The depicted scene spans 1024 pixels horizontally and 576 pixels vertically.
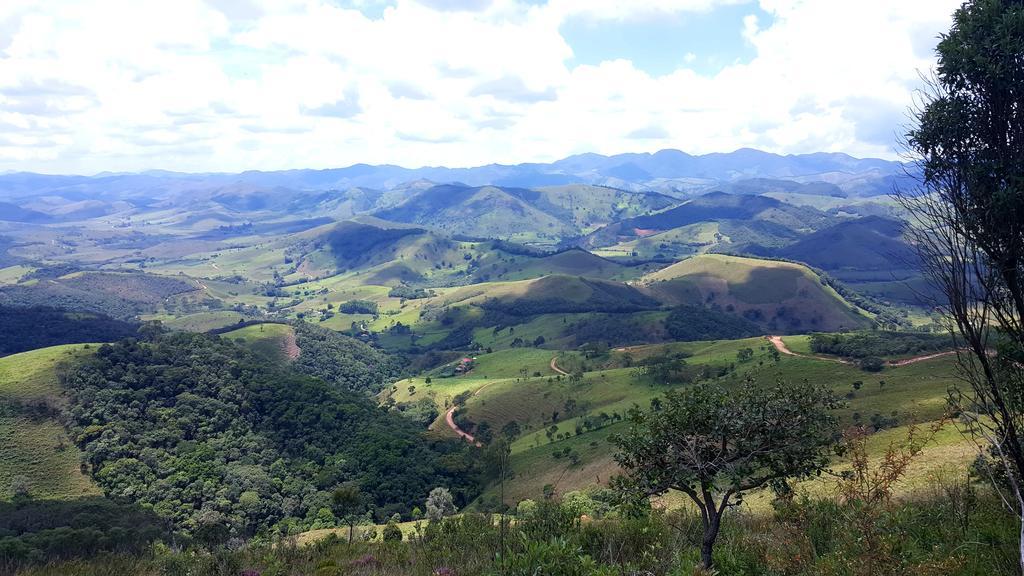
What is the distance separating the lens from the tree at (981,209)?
10.2 meters

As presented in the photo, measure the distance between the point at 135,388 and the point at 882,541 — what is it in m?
150

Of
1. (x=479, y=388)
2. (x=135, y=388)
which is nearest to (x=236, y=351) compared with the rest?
(x=135, y=388)

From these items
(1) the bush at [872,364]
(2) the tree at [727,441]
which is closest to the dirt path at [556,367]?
(1) the bush at [872,364]

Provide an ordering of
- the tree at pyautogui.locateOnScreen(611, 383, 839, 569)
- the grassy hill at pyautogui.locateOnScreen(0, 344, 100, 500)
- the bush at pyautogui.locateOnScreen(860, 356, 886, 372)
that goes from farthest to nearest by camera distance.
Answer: the bush at pyautogui.locateOnScreen(860, 356, 886, 372) → the grassy hill at pyautogui.locateOnScreen(0, 344, 100, 500) → the tree at pyautogui.locateOnScreen(611, 383, 839, 569)

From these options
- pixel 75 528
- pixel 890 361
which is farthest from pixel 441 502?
pixel 890 361

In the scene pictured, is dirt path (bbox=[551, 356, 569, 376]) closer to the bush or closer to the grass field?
the grass field

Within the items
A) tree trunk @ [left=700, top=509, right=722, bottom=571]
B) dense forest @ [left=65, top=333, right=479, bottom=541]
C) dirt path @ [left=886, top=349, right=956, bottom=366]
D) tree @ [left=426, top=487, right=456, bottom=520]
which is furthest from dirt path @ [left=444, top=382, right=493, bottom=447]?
tree trunk @ [left=700, top=509, right=722, bottom=571]

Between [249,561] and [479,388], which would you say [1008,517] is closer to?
[249,561]

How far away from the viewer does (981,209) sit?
12266mm

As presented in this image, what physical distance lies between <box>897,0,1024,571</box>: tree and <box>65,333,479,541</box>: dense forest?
81805mm

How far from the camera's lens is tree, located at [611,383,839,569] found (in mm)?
14688

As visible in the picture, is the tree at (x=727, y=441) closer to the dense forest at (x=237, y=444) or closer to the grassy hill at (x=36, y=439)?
the dense forest at (x=237, y=444)

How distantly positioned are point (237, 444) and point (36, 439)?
113 feet

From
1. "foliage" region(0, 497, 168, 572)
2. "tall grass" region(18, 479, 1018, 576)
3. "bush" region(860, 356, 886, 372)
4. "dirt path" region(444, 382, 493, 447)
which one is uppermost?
"tall grass" region(18, 479, 1018, 576)
